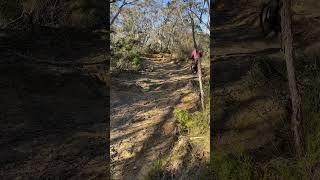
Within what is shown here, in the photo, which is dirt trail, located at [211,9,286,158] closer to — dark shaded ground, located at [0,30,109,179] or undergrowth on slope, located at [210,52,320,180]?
undergrowth on slope, located at [210,52,320,180]

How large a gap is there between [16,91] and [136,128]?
21.3 ft

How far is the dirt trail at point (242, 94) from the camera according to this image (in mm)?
3484

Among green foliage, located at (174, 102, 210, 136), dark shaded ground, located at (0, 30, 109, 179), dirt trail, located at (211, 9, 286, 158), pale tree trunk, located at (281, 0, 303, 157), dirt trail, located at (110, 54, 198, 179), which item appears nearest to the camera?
dark shaded ground, located at (0, 30, 109, 179)

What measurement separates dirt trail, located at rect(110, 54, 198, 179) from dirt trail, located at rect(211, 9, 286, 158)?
2.97 m

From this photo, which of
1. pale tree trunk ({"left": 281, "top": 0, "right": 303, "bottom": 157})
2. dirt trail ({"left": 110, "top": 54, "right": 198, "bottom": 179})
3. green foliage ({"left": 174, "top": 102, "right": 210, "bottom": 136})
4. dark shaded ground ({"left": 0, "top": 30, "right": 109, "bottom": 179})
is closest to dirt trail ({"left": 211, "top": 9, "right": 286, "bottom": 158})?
pale tree trunk ({"left": 281, "top": 0, "right": 303, "bottom": 157})

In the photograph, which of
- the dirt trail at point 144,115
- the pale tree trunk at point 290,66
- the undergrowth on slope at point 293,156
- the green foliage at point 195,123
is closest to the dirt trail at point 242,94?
the undergrowth on slope at point 293,156

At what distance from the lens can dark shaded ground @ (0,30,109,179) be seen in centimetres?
278

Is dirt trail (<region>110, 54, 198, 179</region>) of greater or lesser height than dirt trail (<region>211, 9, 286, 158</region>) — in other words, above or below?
below

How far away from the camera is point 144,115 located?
405 inches

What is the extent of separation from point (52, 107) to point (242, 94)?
1.55 m

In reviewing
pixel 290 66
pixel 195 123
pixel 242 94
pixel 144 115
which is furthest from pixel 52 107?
pixel 144 115

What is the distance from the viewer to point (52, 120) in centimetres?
297

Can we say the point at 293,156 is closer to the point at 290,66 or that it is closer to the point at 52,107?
the point at 290,66

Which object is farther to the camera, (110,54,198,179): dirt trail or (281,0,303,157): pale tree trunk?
(110,54,198,179): dirt trail
